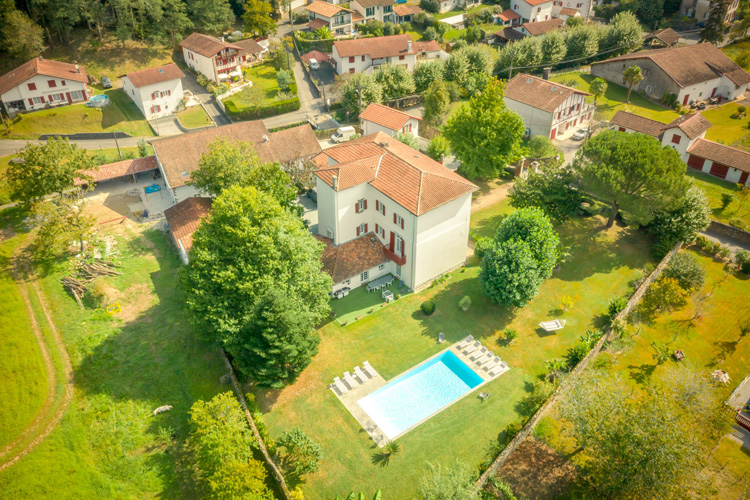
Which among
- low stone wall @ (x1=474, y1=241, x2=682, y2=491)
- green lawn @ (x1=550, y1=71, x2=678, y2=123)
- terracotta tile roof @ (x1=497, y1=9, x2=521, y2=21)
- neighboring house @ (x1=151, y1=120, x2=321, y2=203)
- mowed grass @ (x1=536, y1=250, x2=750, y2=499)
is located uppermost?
terracotta tile roof @ (x1=497, y1=9, x2=521, y2=21)

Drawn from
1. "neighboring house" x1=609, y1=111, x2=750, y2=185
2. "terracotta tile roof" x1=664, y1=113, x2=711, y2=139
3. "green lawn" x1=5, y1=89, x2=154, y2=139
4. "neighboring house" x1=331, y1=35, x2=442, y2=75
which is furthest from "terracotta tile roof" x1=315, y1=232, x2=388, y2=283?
"neighboring house" x1=331, y1=35, x2=442, y2=75

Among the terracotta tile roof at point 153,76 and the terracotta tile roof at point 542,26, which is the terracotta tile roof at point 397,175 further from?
the terracotta tile roof at point 542,26

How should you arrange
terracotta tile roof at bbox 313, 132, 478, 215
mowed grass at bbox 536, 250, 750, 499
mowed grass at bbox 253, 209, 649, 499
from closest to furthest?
mowed grass at bbox 253, 209, 649, 499 → mowed grass at bbox 536, 250, 750, 499 → terracotta tile roof at bbox 313, 132, 478, 215

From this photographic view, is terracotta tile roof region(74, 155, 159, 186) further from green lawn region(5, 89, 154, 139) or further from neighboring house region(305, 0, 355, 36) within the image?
neighboring house region(305, 0, 355, 36)

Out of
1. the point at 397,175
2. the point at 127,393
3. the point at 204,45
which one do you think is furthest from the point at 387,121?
the point at 127,393

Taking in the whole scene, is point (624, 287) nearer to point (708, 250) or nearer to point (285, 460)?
point (708, 250)

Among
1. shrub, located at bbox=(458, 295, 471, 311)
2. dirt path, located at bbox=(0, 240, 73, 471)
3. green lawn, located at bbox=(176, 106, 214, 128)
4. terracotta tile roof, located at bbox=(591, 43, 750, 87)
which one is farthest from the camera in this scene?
terracotta tile roof, located at bbox=(591, 43, 750, 87)

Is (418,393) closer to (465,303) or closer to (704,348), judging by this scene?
(465,303)

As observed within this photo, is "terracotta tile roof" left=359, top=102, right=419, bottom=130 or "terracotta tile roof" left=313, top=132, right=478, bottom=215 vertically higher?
"terracotta tile roof" left=313, top=132, right=478, bottom=215
